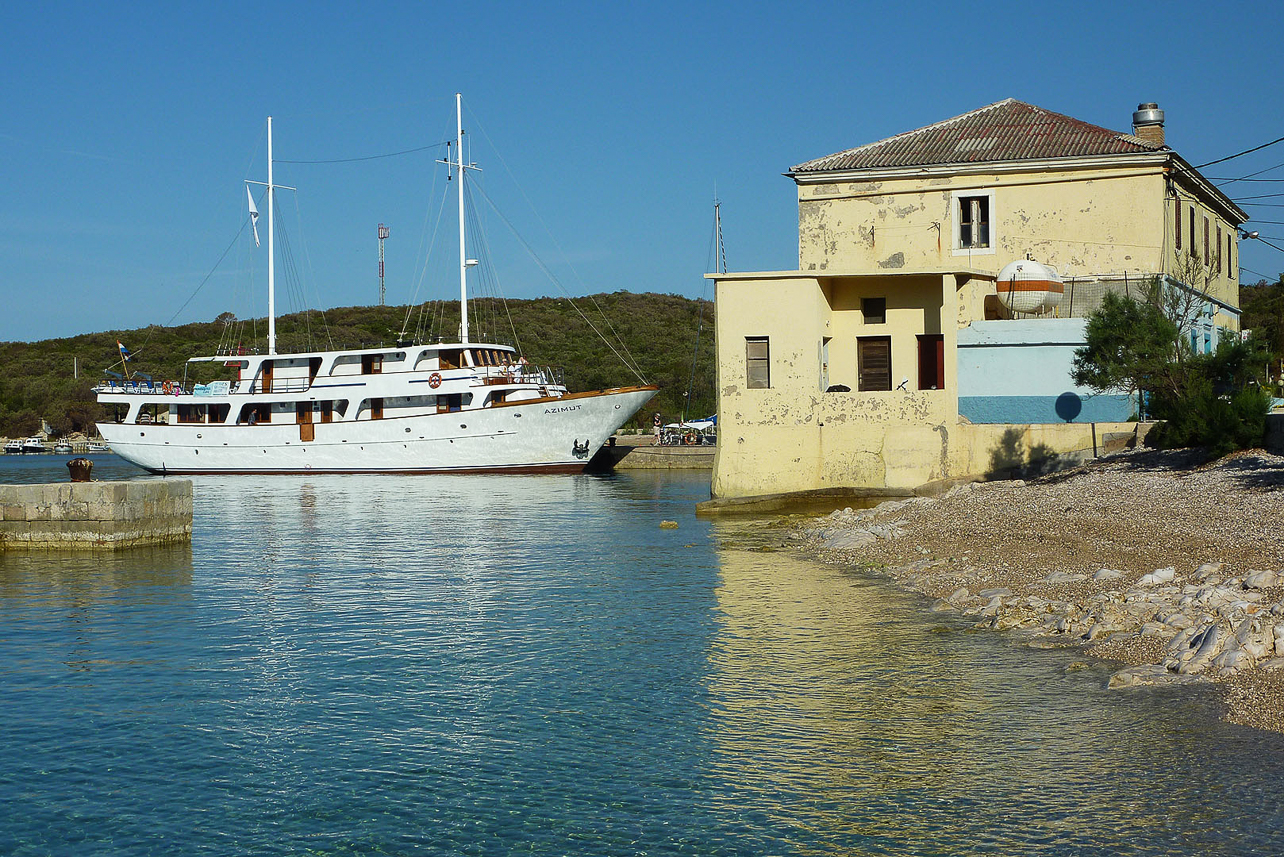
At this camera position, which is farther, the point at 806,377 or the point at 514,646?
the point at 806,377

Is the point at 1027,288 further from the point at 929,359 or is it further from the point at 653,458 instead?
the point at 653,458

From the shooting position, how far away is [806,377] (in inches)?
963

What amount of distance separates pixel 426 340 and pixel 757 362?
73.1 metres

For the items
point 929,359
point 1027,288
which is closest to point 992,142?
point 1027,288

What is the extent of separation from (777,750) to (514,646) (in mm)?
4390

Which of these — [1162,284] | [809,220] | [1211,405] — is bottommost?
[1211,405]

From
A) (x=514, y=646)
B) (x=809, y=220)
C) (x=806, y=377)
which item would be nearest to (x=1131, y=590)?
(x=514, y=646)

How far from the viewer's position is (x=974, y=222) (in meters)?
29.9

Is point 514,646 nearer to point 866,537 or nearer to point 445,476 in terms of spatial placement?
point 866,537

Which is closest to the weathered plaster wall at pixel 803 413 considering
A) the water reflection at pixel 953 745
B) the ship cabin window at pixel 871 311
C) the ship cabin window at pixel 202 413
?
the ship cabin window at pixel 871 311

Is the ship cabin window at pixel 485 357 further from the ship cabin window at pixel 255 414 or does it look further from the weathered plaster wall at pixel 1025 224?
the weathered plaster wall at pixel 1025 224

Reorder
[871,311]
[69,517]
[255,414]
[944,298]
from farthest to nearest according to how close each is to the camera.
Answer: [255,414] < [871,311] < [944,298] < [69,517]

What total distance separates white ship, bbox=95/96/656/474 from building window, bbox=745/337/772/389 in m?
20.9

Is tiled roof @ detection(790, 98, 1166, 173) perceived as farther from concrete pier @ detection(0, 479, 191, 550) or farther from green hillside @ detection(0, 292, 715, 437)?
green hillside @ detection(0, 292, 715, 437)
